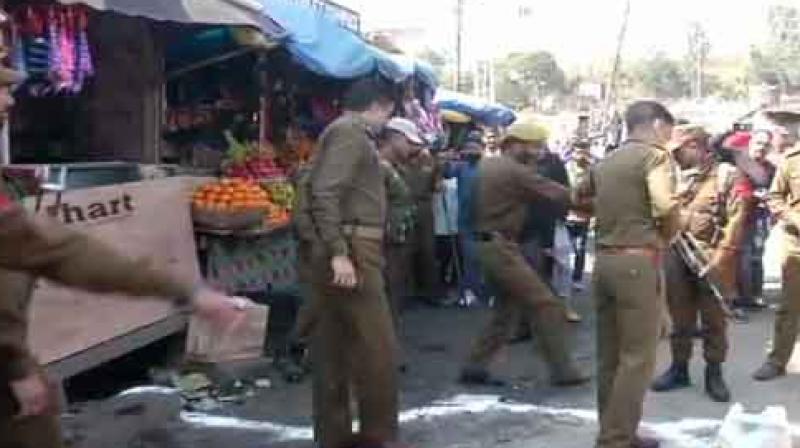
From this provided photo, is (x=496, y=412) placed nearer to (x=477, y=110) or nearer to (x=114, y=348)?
(x=114, y=348)

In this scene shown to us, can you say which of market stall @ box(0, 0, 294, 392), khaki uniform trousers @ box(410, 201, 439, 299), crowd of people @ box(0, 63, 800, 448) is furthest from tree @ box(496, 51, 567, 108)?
crowd of people @ box(0, 63, 800, 448)

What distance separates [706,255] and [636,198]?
2065mm

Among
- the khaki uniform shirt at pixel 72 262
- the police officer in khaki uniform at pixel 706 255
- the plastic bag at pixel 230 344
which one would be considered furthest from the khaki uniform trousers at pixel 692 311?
the khaki uniform shirt at pixel 72 262

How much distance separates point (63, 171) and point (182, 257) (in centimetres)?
112

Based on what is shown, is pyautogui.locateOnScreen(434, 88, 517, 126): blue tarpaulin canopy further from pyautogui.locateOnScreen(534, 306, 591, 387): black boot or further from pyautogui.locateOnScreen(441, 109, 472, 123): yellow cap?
pyautogui.locateOnScreen(534, 306, 591, 387): black boot

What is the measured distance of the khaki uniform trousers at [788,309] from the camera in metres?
8.60

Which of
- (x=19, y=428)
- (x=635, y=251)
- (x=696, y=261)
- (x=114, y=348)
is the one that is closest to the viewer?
(x=19, y=428)

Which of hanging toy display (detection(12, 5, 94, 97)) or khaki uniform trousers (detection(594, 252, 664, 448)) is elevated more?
hanging toy display (detection(12, 5, 94, 97))

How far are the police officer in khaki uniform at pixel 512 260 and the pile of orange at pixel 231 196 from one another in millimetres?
1747

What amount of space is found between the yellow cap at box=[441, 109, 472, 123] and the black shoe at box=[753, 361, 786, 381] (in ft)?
32.0

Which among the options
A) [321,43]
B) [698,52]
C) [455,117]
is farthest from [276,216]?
[698,52]

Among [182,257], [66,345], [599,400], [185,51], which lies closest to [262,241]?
[182,257]

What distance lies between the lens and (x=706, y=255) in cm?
823

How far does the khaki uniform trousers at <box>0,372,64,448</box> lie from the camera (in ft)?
11.4
